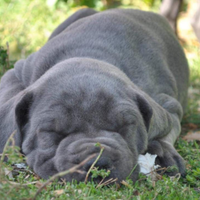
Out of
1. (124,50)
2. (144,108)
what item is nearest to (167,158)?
(144,108)

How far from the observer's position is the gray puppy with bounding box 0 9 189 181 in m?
3.86

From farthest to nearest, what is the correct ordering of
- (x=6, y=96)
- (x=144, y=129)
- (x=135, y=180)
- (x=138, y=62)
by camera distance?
1. (x=138, y=62)
2. (x=6, y=96)
3. (x=144, y=129)
4. (x=135, y=180)

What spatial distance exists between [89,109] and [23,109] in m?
0.61

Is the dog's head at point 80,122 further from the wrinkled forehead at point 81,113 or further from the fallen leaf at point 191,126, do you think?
the fallen leaf at point 191,126

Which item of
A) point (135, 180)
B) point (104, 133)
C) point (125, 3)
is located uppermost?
point (104, 133)

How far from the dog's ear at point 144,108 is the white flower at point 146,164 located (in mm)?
302

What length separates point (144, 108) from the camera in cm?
437

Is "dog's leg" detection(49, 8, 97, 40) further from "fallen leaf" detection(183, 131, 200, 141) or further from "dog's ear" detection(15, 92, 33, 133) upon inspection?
"dog's ear" detection(15, 92, 33, 133)

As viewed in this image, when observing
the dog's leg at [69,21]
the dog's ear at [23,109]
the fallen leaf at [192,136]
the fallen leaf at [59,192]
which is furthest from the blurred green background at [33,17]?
the fallen leaf at [59,192]

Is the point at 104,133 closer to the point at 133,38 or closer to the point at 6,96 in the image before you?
the point at 6,96

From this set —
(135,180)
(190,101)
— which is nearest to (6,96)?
(135,180)

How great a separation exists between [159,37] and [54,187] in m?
3.15

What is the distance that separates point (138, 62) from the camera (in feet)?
18.0

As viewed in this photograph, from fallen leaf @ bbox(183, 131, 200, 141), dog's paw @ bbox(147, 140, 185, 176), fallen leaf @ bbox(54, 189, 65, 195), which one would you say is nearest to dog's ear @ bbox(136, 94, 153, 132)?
dog's paw @ bbox(147, 140, 185, 176)
